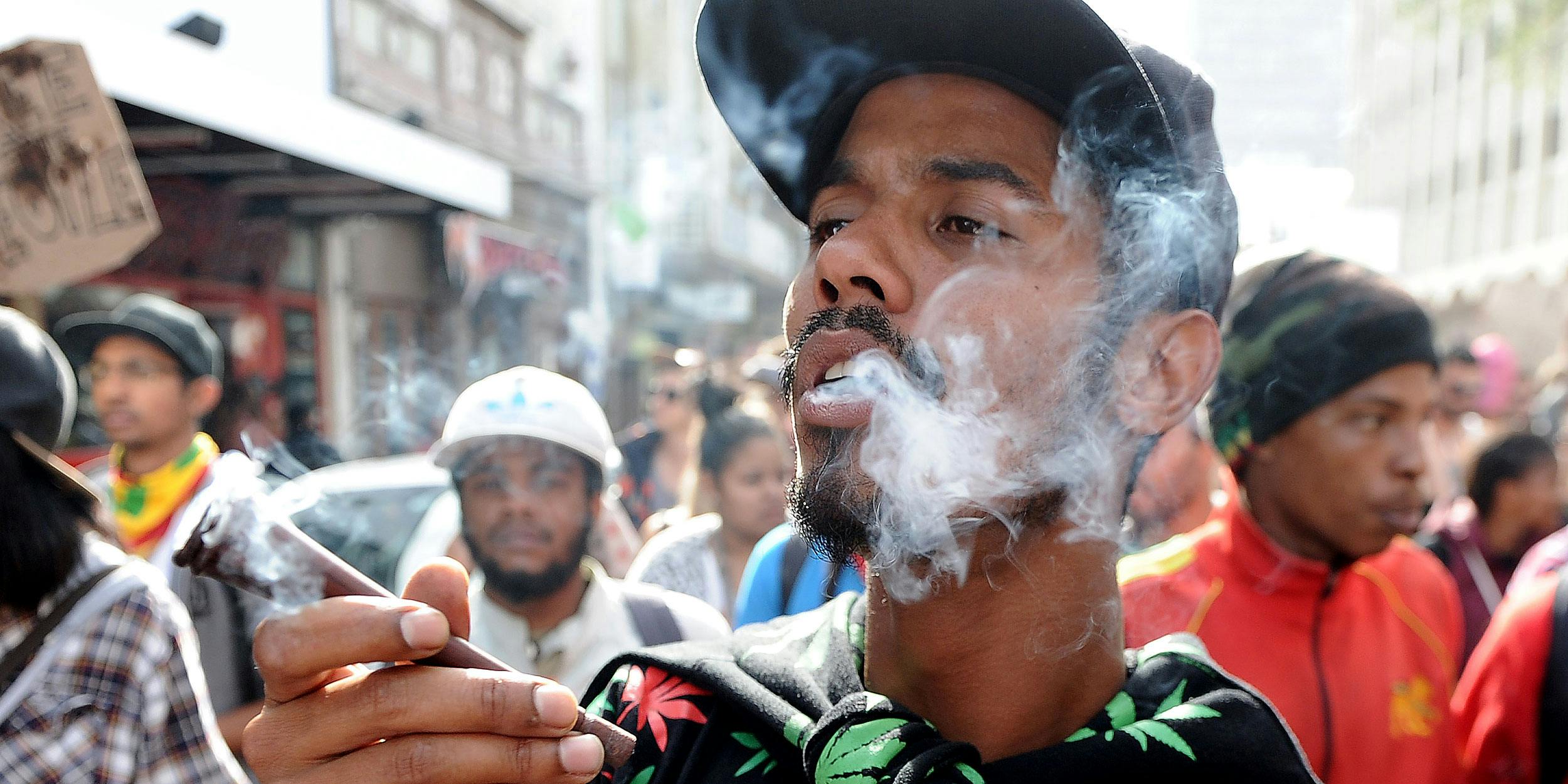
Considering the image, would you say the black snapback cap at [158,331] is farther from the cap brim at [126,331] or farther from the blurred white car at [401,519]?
the blurred white car at [401,519]

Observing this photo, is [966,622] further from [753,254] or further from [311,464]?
[753,254]

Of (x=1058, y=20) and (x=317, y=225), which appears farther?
(x=317, y=225)

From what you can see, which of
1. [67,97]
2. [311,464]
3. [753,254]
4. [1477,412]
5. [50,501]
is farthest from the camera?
[753,254]

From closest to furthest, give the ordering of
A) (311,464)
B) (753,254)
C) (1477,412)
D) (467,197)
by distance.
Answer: (311,464) < (467,197) < (1477,412) < (753,254)

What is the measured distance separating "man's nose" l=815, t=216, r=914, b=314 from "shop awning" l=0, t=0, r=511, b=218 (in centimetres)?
301

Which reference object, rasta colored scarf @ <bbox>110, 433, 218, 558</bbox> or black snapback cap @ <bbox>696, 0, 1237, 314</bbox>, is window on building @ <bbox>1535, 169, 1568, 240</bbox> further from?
rasta colored scarf @ <bbox>110, 433, 218, 558</bbox>

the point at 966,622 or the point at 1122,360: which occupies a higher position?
the point at 1122,360

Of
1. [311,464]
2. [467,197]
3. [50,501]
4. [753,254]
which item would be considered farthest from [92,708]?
[753,254]

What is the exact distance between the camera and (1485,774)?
8.23ft

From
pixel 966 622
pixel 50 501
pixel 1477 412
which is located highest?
pixel 966 622

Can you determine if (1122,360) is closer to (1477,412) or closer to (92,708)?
(92,708)

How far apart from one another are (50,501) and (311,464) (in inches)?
36.2

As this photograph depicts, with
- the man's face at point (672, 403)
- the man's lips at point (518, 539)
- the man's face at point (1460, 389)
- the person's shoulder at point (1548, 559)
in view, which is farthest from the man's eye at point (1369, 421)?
the man's face at point (1460, 389)

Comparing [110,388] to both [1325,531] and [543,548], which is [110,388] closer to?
[543,548]
